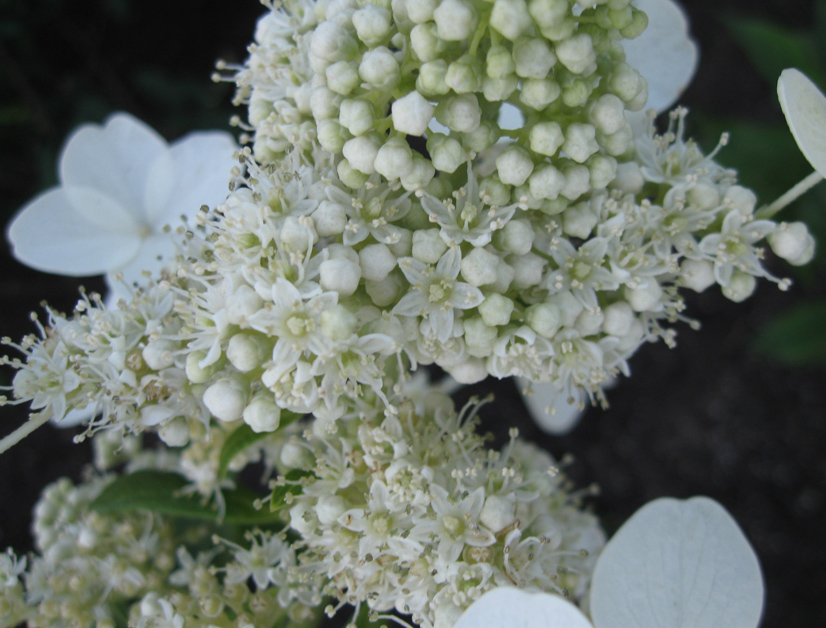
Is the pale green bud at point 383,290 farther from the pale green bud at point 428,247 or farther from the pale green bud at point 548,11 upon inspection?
the pale green bud at point 548,11

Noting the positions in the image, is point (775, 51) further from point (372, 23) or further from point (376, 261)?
point (376, 261)

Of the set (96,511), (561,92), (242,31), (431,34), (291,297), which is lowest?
(96,511)

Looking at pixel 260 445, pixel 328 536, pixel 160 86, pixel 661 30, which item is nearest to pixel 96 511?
pixel 260 445

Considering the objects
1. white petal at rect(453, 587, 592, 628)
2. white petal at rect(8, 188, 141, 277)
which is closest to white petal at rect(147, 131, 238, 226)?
white petal at rect(8, 188, 141, 277)

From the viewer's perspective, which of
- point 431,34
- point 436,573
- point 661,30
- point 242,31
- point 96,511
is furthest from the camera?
point 242,31

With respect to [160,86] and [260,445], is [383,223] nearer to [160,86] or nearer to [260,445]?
[260,445]

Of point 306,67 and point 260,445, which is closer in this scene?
point 306,67
